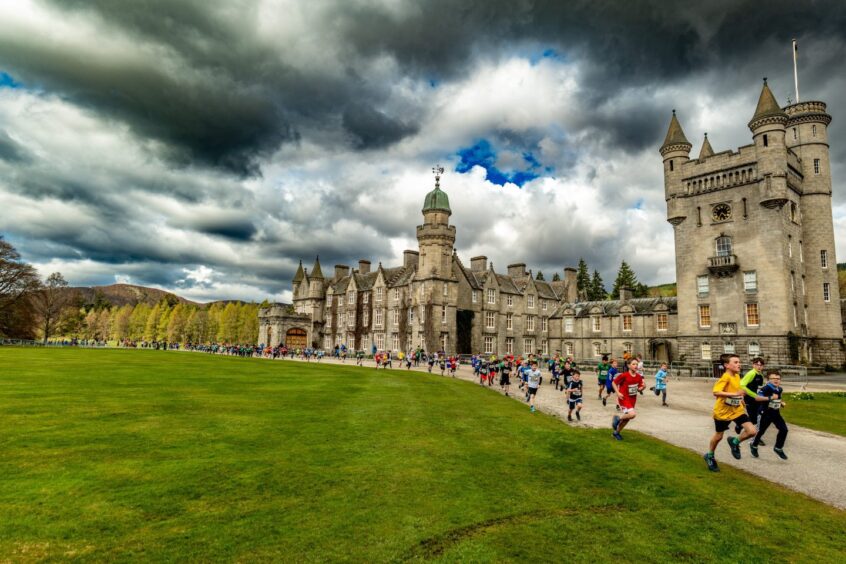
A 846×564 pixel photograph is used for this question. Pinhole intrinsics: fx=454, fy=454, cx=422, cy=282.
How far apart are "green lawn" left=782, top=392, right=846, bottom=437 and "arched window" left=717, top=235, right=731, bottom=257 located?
21989 mm

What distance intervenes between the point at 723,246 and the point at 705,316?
6793 millimetres

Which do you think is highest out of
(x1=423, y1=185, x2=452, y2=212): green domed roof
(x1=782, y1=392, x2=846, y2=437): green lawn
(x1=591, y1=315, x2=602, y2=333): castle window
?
(x1=423, y1=185, x2=452, y2=212): green domed roof

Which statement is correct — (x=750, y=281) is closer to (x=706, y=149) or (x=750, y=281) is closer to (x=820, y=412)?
(x=706, y=149)

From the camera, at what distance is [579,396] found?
14.9 m

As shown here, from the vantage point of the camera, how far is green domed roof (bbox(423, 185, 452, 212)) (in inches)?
2300

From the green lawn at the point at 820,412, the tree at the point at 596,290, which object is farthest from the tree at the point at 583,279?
the green lawn at the point at 820,412

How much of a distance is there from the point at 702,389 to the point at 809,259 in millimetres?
26438

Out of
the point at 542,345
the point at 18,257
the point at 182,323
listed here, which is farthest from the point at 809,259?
the point at 182,323

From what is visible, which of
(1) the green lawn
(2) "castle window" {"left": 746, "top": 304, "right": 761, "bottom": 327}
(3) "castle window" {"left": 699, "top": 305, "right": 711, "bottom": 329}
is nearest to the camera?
(1) the green lawn

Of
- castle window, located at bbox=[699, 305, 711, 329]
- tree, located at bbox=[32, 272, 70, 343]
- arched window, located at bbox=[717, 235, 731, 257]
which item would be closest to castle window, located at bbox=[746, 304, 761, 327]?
castle window, located at bbox=[699, 305, 711, 329]

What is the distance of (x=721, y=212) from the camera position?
43000 mm

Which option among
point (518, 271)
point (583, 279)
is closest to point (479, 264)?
point (518, 271)

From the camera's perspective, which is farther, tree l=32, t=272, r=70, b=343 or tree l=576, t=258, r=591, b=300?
tree l=576, t=258, r=591, b=300

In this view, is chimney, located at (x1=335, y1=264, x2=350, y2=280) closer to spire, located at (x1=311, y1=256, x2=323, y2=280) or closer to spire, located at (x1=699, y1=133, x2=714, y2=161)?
spire, located at (x1=311, y1=256, x2=323, y2=280)
